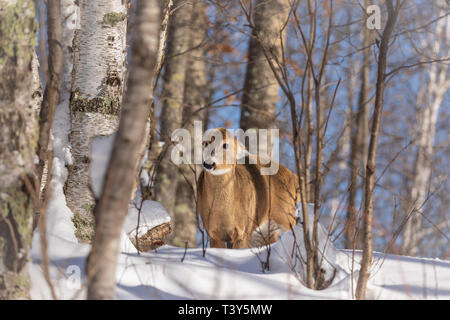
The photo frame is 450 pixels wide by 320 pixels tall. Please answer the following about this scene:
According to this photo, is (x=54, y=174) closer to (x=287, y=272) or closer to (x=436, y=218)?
(x=287, y=272)

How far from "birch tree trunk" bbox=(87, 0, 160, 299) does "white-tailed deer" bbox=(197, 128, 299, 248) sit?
2.17m

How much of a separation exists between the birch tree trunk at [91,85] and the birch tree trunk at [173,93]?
13.3ft

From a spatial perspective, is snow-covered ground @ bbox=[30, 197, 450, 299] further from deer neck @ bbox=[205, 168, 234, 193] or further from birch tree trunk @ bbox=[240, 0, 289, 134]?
birch tree trunk @ bbox=[240, 0, 289, 134]

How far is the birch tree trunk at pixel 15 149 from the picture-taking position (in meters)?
2.49

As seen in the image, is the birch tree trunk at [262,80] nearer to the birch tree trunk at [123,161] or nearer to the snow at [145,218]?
the snow at [145,218]

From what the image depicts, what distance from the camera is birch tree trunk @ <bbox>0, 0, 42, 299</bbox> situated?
8.18 feet

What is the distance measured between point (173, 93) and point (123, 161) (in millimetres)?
6988

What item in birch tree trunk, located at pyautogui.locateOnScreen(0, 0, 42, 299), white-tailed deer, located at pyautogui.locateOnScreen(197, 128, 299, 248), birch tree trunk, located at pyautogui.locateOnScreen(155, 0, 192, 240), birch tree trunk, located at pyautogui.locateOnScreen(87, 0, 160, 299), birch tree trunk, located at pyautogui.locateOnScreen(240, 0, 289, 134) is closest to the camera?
birch tree trunk, located at pyautogui.locateOnScreen(87, 0, 160, 299)

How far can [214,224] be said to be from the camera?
4.60 meters

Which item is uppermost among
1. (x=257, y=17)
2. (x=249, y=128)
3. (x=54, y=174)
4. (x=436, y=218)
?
(x=257, y=17)

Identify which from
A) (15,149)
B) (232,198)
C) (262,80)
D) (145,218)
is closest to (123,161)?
(15,149)

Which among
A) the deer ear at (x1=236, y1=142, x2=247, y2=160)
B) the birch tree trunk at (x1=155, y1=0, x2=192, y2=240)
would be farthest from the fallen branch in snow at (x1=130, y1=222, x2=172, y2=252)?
the birch tree trunk at (x1=155, y1=0, x2=192, y2=240)
